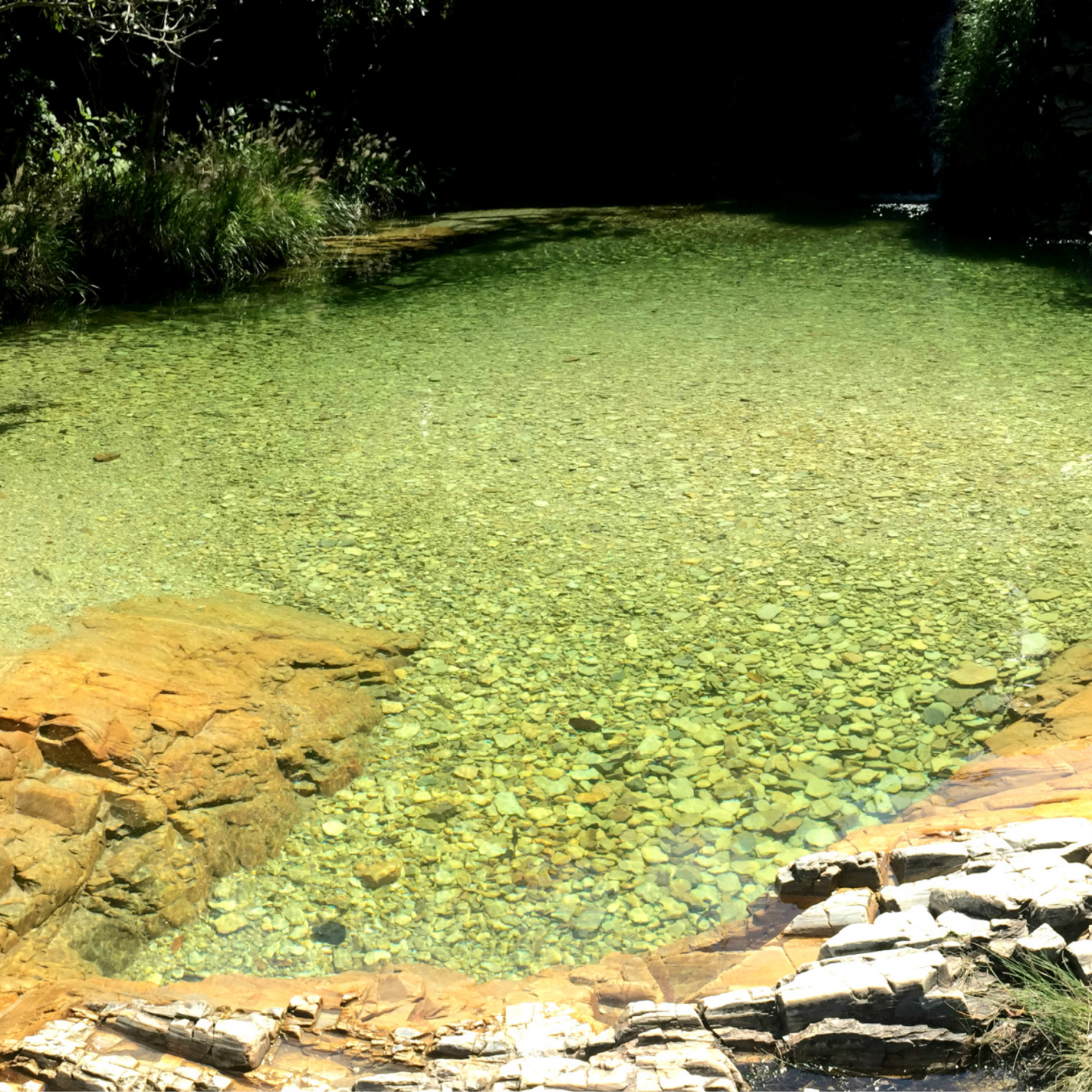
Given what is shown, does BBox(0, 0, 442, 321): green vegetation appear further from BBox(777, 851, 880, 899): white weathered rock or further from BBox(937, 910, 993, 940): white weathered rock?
BBox(937, 910, 993, 940): white weathered rock

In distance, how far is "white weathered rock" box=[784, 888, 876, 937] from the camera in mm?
2076

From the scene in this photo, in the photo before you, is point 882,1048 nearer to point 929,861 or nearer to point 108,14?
point 929,861

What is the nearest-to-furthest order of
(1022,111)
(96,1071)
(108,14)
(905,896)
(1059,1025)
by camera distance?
(1059,1025)
(96,1071)
(905,896)
(108,14)
(1022,111)

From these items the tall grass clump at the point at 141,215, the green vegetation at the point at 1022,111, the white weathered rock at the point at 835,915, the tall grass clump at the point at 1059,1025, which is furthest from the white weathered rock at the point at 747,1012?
the green vegetation at the point at 1022,111

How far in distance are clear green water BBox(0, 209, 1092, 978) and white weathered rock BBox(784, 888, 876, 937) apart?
0.83 ft

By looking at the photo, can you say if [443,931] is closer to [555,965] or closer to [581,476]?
[555,965]

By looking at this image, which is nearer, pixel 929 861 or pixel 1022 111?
pixel 929 861

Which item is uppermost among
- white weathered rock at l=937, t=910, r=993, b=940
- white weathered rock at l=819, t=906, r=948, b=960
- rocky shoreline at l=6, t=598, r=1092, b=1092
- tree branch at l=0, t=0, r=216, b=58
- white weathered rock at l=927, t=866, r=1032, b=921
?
tree branch at l=0, t=0, r=216, b=58

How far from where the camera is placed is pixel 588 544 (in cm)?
399

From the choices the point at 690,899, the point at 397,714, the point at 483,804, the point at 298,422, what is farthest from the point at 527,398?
the point at 690,899

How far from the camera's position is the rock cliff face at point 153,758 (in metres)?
2.35

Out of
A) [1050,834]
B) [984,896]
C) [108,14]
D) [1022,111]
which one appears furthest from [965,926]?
[1022,111]

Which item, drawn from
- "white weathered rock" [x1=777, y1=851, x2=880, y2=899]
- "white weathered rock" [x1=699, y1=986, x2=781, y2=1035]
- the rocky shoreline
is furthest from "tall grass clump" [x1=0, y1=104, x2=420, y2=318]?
"white weathered rock" [x1=699, y1=986, x2=781, y2=1035]

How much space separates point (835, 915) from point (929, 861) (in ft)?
0.72
